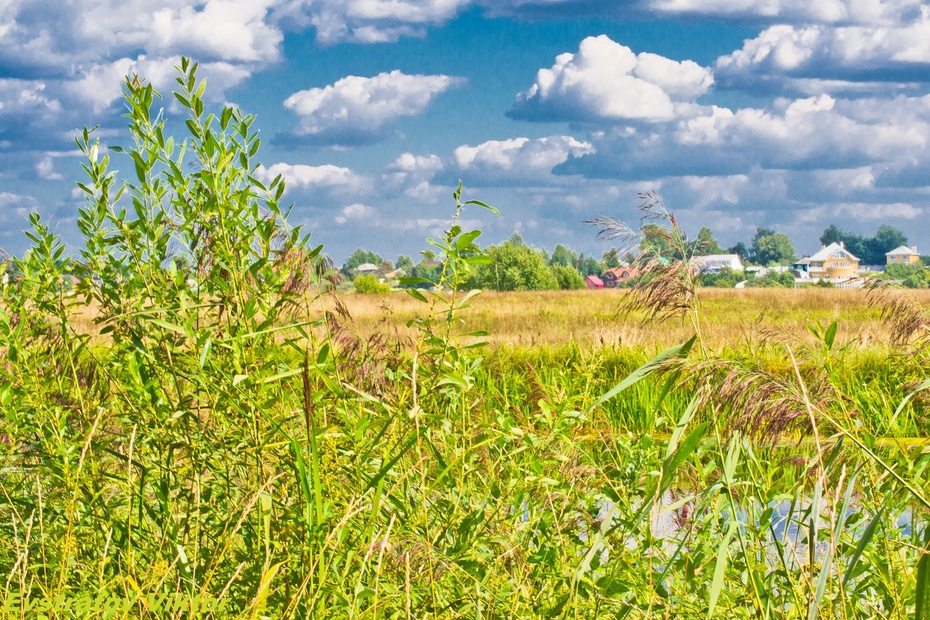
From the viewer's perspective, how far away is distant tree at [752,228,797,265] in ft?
407

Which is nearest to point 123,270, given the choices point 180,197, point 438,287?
point 180,197

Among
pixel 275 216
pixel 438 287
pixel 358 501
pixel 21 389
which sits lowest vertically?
pixel 358 501

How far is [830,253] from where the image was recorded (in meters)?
123

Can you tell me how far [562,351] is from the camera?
973cm

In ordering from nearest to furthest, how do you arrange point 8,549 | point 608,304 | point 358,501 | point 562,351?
point 358,501 < point 8,549 < point 562,351 < point 608,304

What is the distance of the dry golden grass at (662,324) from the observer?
9.25m

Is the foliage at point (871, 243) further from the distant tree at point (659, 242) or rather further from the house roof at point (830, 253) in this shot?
the distant tree at point (659, 242)

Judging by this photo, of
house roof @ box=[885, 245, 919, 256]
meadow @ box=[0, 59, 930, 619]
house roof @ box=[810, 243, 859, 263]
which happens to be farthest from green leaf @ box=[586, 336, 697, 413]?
house roof @ box=[885, 245, 919, 256]

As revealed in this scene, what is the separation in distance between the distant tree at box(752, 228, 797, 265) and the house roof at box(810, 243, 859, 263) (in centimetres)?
394

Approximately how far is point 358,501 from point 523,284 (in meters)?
70.4

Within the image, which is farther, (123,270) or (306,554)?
(123,270)

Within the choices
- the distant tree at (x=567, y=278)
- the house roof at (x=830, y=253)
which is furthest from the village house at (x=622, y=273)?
the house roof at (x=830, y=253)

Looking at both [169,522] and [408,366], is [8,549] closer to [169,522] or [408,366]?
[169,522]

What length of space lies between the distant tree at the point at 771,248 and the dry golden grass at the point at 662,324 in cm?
10114
